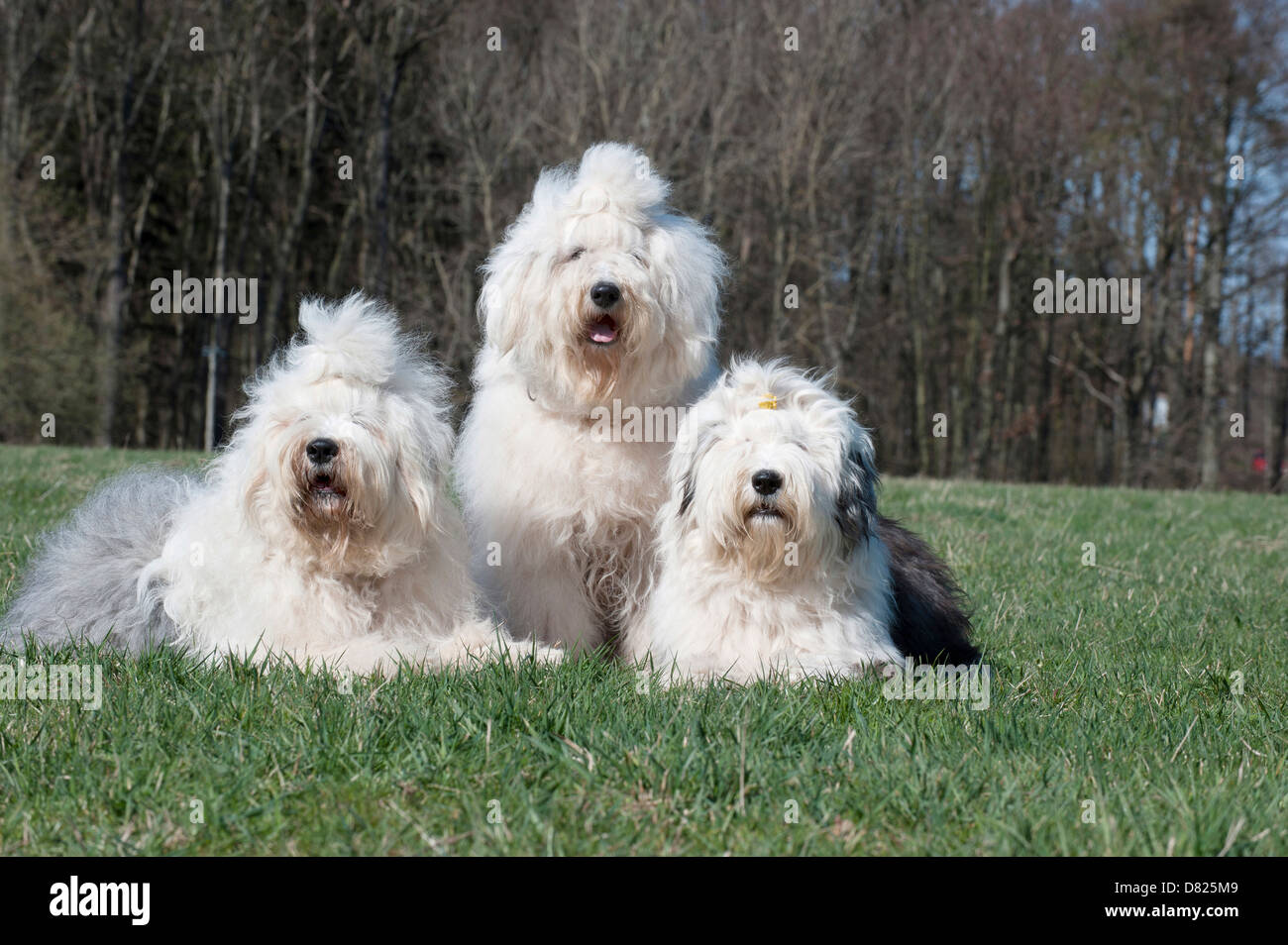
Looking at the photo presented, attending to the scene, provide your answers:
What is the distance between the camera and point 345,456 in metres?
4.25

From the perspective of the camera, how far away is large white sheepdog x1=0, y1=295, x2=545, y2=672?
4332 mm

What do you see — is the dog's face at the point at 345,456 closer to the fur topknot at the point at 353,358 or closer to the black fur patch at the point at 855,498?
the fur topknot at the point at 353,358

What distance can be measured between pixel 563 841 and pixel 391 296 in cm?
2283

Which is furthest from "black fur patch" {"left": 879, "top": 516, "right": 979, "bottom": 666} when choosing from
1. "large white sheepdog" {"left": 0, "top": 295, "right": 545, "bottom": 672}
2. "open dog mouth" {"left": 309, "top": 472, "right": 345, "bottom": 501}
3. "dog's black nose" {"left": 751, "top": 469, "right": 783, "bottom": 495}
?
"open dog mouth" {"left": 309, "top": 472, "right": 345, "bottom": 501}

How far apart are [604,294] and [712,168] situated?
18.7 m

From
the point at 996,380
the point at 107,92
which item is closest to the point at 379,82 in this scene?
the point at 107,92

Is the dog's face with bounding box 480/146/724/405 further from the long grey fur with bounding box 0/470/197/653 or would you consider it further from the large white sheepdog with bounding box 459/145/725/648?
the long grey fur with bounding box 0/470/197/653

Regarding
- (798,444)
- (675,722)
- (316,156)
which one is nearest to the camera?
(675,722)

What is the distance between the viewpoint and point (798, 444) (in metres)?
4.47

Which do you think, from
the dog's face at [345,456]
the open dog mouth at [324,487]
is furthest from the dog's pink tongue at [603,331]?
the open dog mouth at [324,487]

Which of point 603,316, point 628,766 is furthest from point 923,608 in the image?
point 628,766

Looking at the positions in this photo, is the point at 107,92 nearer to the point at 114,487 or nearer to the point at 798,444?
the point at 114,487
